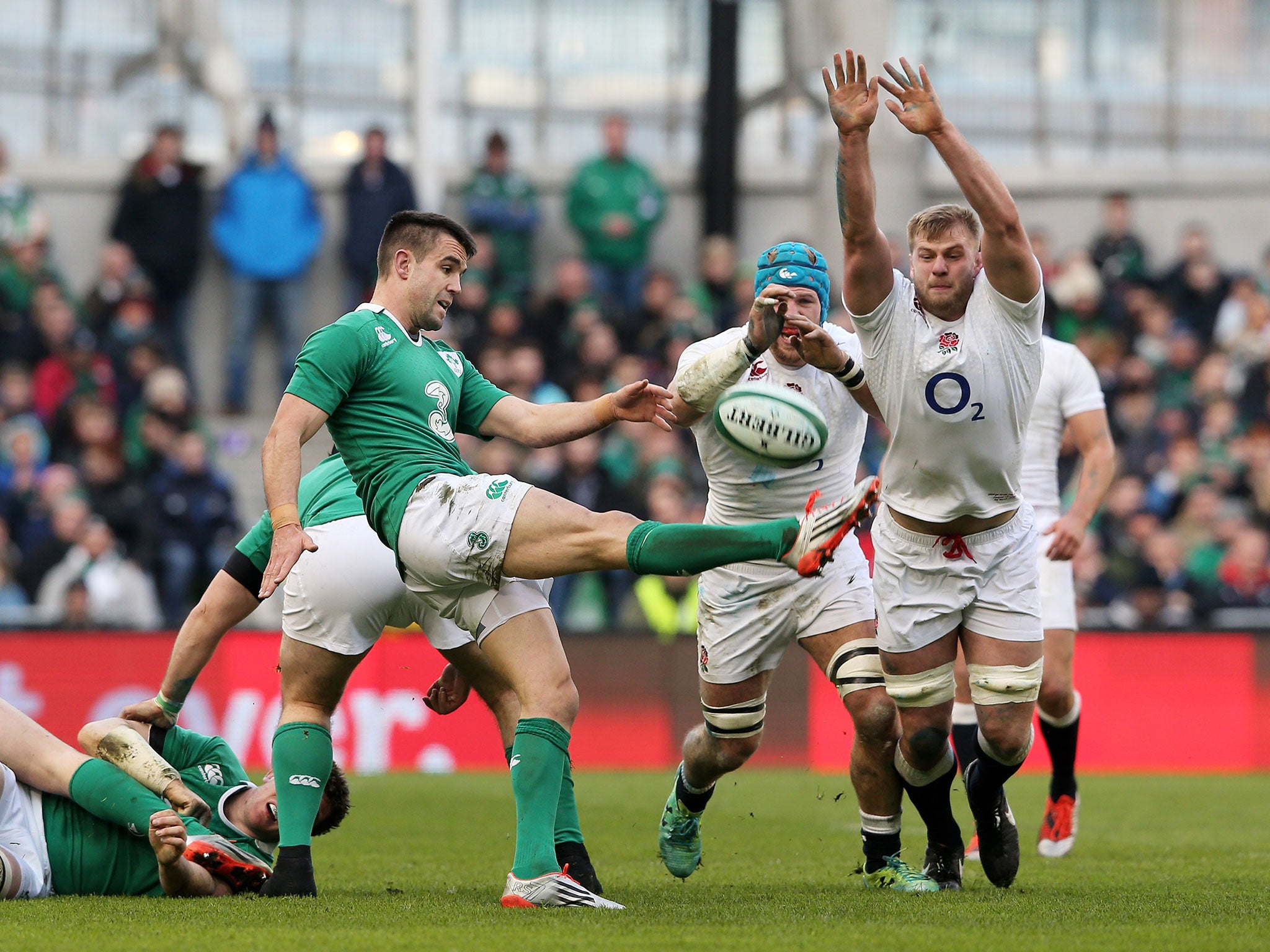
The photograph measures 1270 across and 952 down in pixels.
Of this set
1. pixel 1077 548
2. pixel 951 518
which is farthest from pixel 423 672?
pixel 951 518

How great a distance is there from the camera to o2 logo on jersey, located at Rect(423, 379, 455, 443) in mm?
6602

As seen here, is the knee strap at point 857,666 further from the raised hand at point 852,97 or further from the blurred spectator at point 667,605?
the blurred spectator at point 667,605

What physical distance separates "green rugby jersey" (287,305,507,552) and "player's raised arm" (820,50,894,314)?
1659mm

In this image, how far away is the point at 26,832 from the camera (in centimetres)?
646

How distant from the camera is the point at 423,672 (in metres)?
13.4

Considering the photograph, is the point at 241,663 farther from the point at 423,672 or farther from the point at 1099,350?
the point at 1099,350

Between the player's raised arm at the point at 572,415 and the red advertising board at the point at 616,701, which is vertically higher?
the player's raised arm at the point at 572,415

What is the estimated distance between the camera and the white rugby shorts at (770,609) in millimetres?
7262

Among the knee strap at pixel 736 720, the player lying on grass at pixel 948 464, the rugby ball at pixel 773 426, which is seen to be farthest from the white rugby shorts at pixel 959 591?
the rugby ball at pixel 773 426

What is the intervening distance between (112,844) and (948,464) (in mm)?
3529

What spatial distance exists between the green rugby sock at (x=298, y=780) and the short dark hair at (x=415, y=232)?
1846 millimetres

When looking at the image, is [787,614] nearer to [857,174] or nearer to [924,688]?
[924,688]

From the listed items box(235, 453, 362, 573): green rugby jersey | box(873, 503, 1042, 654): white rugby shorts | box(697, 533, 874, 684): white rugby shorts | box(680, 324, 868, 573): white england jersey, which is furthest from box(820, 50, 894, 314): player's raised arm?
box(235, 453, 362, 573): green rugby jersey

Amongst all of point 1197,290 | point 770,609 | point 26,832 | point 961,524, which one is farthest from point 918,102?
point 1197,290
